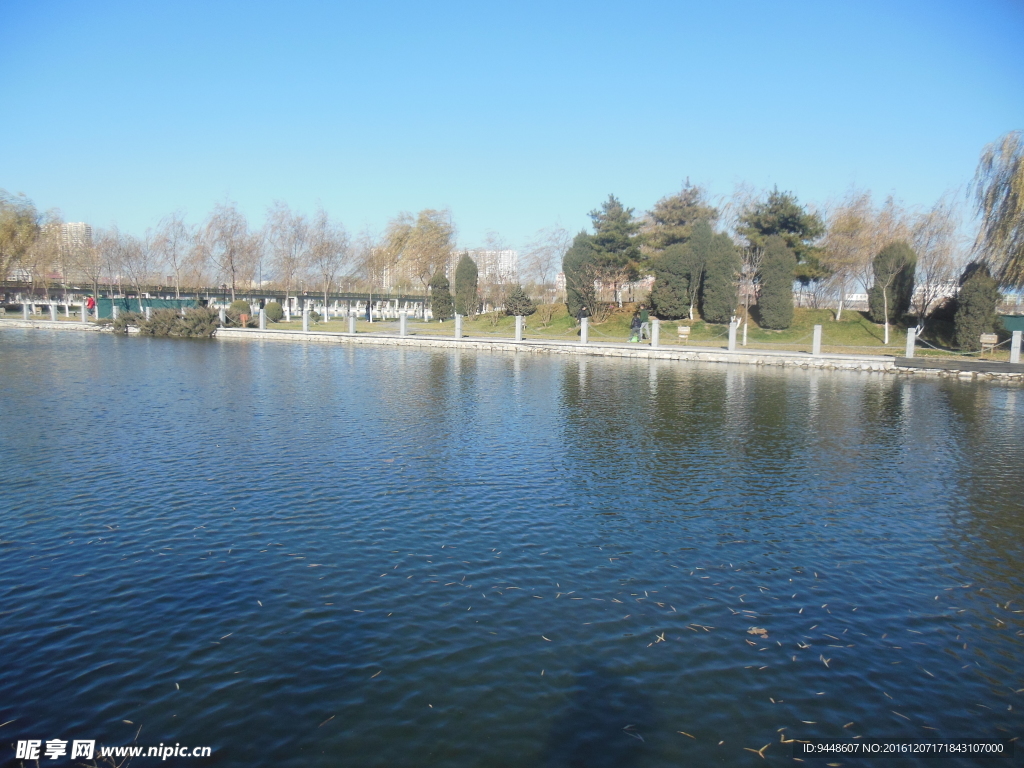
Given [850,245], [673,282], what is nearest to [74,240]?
[673,282]

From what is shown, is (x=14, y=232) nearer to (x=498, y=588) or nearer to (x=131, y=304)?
(x=131, y=304)

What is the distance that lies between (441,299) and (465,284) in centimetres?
366

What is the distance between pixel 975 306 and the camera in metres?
31.8

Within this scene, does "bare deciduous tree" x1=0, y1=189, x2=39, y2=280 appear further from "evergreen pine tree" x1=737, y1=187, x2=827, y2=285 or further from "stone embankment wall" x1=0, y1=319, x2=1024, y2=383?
"evergreen pine tree" x1=737, y1=187, x2=827, y2=285

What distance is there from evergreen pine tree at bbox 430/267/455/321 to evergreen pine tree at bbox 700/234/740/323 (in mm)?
21938

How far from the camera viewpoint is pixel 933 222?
41375mm

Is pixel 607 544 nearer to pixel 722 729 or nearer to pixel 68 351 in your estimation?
pixel 722 729

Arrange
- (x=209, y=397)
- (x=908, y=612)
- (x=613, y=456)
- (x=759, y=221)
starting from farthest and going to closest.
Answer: (x=759, y=221) < (x=209, y=397) < (x=613, y=456) < (x=908, y=612)

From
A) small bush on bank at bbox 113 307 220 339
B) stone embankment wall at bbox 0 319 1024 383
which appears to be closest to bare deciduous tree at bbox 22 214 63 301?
stone embankment wall at bbox 0 319 1024 383

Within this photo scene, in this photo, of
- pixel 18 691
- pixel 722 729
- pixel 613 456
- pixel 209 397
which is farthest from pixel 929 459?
pixel 209 397

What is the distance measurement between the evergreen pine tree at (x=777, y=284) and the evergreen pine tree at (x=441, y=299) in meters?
25.2

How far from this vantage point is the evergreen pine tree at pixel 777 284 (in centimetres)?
4009

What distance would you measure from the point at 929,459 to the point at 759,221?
34.2 meters

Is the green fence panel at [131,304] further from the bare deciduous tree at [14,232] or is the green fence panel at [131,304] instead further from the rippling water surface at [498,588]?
the rippling water surface at [498,588]
